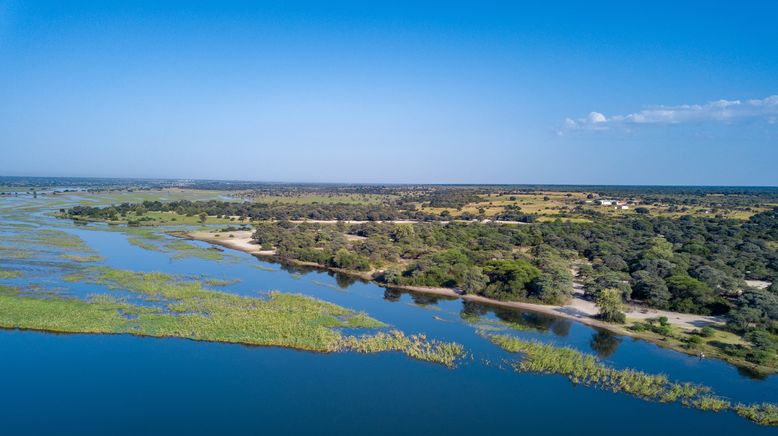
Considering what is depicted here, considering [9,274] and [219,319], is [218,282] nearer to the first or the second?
[219,319]

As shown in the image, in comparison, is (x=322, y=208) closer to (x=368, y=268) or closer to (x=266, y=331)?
(x=368, y=268)

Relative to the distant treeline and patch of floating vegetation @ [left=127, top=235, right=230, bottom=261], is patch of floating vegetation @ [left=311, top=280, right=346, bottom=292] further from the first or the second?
the distant treeline

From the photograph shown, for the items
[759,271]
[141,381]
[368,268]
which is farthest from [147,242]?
[759,271]

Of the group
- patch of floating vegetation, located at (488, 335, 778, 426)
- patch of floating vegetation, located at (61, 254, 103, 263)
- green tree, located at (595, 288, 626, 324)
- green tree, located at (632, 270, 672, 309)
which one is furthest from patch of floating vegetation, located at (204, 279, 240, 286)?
green tree, located at (632, 270, 672, 309)

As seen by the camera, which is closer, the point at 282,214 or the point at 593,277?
the point at 593,277

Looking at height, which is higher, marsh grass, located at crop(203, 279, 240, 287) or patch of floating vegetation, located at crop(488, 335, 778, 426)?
marsh grass, located at crop(203, 279, 240, 287)

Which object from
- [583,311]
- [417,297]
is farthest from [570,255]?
[417,297]

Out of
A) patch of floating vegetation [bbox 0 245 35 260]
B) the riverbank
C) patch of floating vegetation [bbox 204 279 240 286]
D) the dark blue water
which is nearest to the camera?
the dark blue water
